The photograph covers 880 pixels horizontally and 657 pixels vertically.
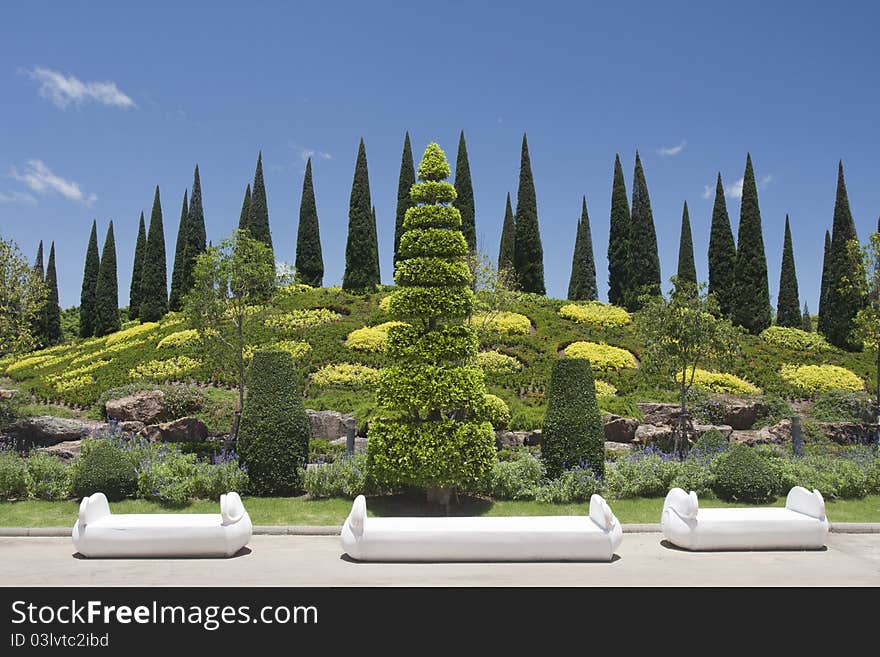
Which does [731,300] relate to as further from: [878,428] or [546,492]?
[546,492]

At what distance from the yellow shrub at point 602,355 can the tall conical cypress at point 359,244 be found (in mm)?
13633

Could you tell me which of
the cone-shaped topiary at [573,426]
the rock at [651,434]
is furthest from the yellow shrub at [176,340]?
the cone-shaped topiary at [573,426]

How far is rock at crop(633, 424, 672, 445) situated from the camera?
57.1 feet

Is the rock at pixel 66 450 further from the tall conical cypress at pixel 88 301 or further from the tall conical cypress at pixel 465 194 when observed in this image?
the tall conical cypress at pixel 88 301

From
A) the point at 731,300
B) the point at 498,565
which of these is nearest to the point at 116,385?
the point at 498,565

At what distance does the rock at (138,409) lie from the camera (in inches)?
738

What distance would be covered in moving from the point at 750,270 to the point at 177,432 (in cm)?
2951

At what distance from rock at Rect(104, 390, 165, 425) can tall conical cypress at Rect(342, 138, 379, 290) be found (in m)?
18.3

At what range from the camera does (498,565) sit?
27.5 feet

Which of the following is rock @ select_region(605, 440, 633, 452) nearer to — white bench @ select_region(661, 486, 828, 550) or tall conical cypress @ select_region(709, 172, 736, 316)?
white bench @ select_region(661, 486, 828, 550)

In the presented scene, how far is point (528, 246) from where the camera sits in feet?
124

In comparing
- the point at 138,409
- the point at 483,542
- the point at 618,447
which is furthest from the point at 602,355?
the point at 483,542

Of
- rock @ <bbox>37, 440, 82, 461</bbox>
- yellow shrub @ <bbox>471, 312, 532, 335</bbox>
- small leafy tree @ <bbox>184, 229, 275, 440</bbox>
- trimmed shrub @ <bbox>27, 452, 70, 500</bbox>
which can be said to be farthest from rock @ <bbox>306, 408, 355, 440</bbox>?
yellow shrub @ <bbox>471, 312, 532, 335</bbox>

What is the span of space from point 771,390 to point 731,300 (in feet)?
35.3
